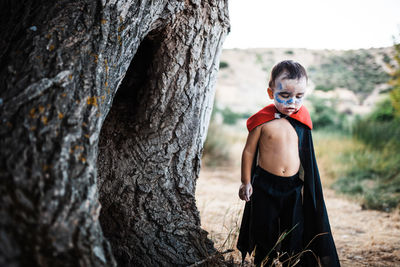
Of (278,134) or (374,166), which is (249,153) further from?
(374,166)

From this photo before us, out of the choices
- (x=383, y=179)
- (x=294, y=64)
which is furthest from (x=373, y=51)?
(x=294, y=64)

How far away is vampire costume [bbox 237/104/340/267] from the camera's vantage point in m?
→ 2.36

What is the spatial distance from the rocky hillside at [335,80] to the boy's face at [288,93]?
9.45 metres

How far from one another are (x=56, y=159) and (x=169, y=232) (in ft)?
3.77

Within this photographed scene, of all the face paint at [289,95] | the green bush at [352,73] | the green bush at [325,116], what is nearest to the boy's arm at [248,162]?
the face paint at [289,95]

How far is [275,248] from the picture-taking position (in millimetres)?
2365

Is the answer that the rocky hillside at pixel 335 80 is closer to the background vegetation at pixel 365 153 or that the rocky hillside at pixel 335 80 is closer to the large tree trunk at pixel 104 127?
the background vegetation at pixel 365 153

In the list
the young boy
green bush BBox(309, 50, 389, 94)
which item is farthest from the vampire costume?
green bush BBox(309, 50, 389, 94)

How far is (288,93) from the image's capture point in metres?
2.21

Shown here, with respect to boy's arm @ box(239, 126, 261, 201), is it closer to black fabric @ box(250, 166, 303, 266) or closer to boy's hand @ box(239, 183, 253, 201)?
boy's hand @ box(239, 183, 253, 201)

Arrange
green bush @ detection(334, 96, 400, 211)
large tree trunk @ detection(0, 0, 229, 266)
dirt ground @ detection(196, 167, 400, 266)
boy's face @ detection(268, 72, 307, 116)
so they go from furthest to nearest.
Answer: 1. green bush @ detection(334, 96, 400, 211)
2. dirt ground @ detection(196, 167, 400, 266)
3. boy's face @ detection(268, 72, 307, 116)
4. large tree trunk @ detection(0, 0, 229, 266)

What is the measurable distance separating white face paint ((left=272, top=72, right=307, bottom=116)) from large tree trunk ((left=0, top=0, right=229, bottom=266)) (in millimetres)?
510

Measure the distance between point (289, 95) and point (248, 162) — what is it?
0.60 metres

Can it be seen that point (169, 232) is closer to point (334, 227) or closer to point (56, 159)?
point (56, 159)
